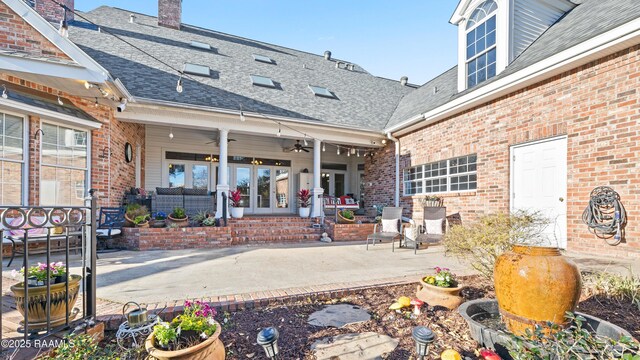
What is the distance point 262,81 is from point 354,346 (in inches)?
380

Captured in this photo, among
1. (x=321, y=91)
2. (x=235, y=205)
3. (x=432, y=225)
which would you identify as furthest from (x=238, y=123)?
(x=432, y=225)

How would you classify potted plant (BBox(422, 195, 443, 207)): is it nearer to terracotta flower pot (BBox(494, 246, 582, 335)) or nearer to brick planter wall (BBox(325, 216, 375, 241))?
brick planter wall (BBox(325, 216, 375, 241))

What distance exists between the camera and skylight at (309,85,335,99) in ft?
36.3

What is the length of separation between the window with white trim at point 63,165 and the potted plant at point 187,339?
611 centimetres

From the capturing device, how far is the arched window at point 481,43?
7305 mm

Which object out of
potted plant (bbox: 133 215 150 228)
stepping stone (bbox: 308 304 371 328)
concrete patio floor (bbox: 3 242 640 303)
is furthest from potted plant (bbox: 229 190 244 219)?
stepping stone (bbox: 308 304 371 328)

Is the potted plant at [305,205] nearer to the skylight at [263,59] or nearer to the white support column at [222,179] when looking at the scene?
the white support column at [222,179]

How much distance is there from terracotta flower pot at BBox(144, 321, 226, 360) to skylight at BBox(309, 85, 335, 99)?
9888 mm

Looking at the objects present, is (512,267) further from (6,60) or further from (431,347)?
(6,60)

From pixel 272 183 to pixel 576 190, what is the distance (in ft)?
32.0

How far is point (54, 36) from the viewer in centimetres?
580

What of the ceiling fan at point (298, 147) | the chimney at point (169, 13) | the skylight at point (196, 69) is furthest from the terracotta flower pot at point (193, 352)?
the chimney at point (169, 13)

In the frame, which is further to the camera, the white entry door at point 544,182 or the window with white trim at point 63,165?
the window with white trim at point 63,165

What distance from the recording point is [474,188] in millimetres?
7363
